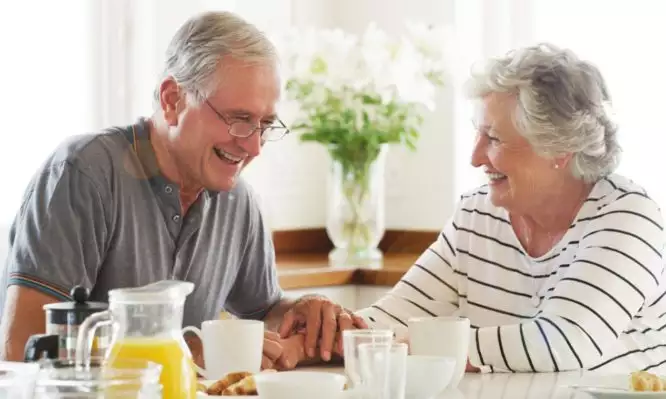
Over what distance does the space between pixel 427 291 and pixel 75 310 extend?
1407 millimetres

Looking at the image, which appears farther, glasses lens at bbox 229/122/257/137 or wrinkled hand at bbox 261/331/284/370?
glasses lens at bbox 229/122/257/137

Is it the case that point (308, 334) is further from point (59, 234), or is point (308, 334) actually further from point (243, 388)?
point (243, 388)

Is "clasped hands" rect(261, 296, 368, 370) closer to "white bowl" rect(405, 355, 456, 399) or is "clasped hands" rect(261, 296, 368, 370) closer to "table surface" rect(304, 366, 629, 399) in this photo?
"table surface" rect(304, 366, 629, 399)

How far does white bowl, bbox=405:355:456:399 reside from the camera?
6.02 ft

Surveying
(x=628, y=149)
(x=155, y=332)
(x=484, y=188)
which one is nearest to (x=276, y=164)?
(x=628, y=149)

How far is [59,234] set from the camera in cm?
224

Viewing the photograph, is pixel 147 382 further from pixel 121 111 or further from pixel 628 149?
pixel 628 149

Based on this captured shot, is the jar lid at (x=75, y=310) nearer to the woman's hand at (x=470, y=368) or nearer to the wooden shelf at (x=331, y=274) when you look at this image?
the woman's hand at (x=470, y=368)

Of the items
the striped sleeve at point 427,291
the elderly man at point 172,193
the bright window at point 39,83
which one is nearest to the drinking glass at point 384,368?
the elderly man at point 172,193

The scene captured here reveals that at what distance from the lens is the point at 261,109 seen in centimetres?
240

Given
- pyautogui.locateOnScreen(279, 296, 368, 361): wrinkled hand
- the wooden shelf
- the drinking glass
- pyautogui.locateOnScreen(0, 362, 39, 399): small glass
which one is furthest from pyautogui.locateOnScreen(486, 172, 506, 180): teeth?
pyautogui.locateOnScreen(0, 362, 39, 399): small glass

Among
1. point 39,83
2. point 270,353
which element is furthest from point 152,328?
point 39,83

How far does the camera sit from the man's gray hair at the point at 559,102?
269 cm

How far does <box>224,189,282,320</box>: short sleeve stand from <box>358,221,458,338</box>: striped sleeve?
0.73 ft
